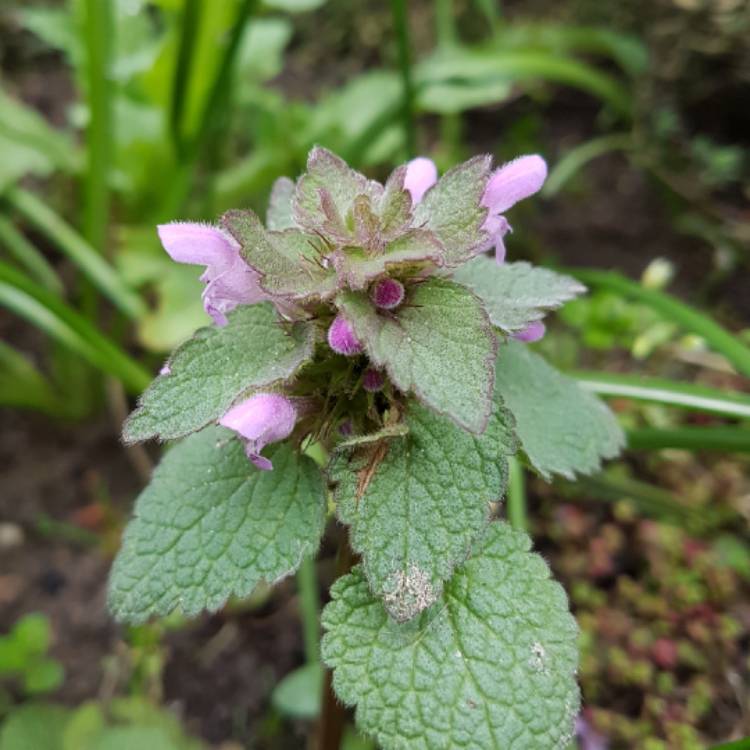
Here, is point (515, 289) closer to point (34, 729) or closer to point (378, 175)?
point (34, 729)

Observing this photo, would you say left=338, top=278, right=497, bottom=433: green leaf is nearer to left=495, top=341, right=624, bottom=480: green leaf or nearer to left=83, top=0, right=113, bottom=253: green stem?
left=495, top=341, right=624, bottom=480: green leaf

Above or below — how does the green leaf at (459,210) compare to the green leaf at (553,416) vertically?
above

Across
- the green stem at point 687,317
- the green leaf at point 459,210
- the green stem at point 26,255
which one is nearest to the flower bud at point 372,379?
the green leaf at point 459,210

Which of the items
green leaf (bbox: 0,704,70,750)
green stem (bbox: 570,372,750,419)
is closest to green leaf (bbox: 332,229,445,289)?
green stem (bbox: 570,372,750,419)

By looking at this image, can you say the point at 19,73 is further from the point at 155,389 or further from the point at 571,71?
the point at 155,389

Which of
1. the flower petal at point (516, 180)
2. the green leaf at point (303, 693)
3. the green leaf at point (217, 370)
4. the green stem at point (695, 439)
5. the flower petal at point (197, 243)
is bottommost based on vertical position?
the green leaf at point (303, 693)

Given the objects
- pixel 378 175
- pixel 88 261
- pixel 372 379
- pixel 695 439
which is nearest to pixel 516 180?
pixel 372 379

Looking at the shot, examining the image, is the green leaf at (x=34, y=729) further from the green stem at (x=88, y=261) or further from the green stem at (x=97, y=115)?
the green stem at (x=97, y=115)
